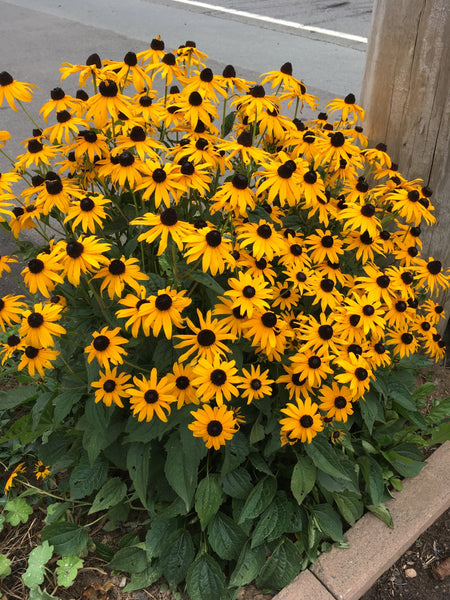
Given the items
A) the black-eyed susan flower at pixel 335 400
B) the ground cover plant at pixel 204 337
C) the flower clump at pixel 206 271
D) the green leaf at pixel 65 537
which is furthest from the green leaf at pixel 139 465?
the black-eyed susan flower at pixel 335 400

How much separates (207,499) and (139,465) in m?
0.26

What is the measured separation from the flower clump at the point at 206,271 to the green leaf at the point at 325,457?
3.6 inches

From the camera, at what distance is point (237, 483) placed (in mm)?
1961

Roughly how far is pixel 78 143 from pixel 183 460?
1075 millimetres

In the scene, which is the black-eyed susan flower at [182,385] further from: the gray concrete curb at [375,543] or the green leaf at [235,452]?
the gray concrete curb at [375,543]

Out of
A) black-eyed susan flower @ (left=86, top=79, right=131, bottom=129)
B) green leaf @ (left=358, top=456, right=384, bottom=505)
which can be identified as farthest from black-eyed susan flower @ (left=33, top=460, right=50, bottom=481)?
black-eyed susan flower @ (left=86, top=79, right=131, bottom=129)

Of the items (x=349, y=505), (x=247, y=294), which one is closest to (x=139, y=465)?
(x=247, y=294)

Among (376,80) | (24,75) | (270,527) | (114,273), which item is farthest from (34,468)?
(24,75)

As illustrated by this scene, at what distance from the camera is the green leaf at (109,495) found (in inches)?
78.4

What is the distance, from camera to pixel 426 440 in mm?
2410

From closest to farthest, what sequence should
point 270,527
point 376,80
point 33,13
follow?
point 270,527 < point 376,80 < point 33,13

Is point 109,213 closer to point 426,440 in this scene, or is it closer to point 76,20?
point 426,440

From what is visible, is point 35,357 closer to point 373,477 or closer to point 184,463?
point 184,463

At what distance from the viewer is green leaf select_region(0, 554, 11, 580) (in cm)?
195
